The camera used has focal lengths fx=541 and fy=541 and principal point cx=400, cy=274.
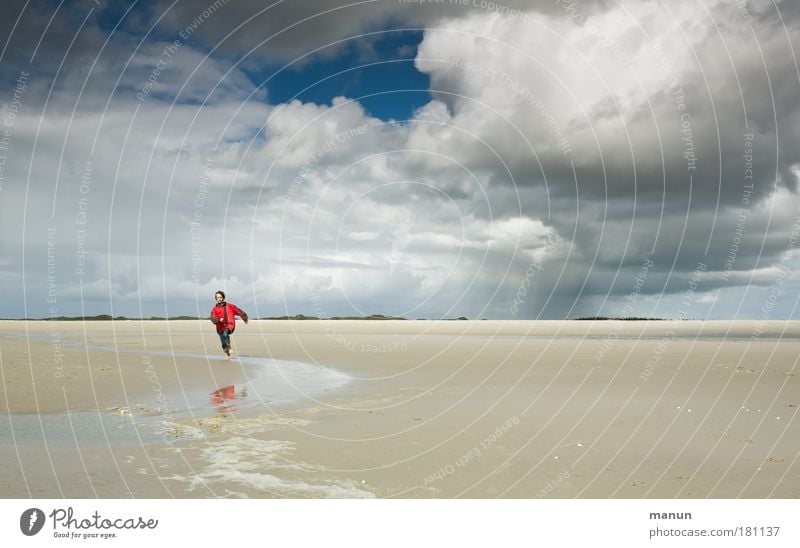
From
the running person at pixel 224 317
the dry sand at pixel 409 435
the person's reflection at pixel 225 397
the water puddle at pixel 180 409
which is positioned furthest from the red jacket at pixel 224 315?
the person's reflection at pixel 225 397

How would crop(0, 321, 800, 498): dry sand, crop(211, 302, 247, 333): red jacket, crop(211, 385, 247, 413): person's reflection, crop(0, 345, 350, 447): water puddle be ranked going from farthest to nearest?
crop(211, 302, 247, 333): red jacket, crop(211, 385, 247, 413): person's reflection, crop(0, 345, 350, 447): water puddle, crop(0, 321, 800, 498): dry sand

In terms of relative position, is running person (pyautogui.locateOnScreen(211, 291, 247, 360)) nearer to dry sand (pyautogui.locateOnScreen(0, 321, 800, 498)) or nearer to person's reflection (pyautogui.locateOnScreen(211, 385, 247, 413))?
dry sand (pyautogui.locateOnScreen(0, 321, 800, 498))

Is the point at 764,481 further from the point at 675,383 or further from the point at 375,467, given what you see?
the point at 675,383

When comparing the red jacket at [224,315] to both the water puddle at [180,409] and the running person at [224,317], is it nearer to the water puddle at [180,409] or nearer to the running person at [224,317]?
the running person at [224,317]

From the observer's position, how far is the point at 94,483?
7.28 metres

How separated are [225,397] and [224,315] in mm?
11399

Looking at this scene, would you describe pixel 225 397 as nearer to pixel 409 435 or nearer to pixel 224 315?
pixel 409 435

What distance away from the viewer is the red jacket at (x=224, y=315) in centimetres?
2498

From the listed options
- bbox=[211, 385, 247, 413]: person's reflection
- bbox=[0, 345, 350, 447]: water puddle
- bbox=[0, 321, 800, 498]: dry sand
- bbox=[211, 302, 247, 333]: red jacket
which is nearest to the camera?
bbox=[0, 321, 800, 498]: dry sand

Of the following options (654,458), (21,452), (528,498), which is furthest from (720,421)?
(21,452)

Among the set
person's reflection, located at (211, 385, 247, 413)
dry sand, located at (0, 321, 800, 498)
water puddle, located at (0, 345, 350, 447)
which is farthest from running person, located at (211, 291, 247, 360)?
person's reflection, located at (211, 385, 247, 413)

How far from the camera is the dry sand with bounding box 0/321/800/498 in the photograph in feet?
24.1
